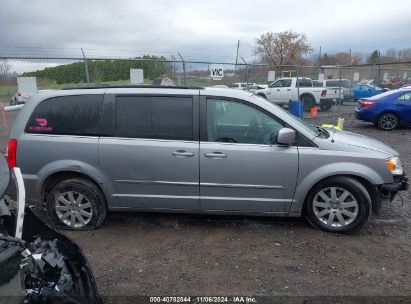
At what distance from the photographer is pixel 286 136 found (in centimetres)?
399

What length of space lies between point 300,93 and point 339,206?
15647mm

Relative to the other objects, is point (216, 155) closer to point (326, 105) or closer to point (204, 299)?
point (204, 299)

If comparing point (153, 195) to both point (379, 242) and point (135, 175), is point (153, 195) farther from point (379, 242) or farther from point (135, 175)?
point (379, 242)

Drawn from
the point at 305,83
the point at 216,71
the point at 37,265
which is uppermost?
the point at 216,71

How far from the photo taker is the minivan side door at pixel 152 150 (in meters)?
4.16

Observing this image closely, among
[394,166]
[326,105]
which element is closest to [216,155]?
[394,166]

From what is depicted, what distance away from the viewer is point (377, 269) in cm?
357

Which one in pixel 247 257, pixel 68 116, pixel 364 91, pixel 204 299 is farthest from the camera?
pixel 364 91

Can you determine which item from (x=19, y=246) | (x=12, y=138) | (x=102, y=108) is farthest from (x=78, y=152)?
(x=19, y=246)

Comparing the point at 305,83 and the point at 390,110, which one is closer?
the point at 390,110

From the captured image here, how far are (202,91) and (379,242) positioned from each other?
2681mm

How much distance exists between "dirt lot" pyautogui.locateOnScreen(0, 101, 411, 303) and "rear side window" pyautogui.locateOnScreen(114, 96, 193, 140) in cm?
120

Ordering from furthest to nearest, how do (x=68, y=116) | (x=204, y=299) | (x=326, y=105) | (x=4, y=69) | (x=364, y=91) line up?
1. (x=364, y=91)
2. (x=326, y=105)
3. (x=4, y=69)
4. (x=68, y=116)
5. (x=204, y=299)

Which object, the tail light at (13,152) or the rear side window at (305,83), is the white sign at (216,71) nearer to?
the rear side window at (305,83)
